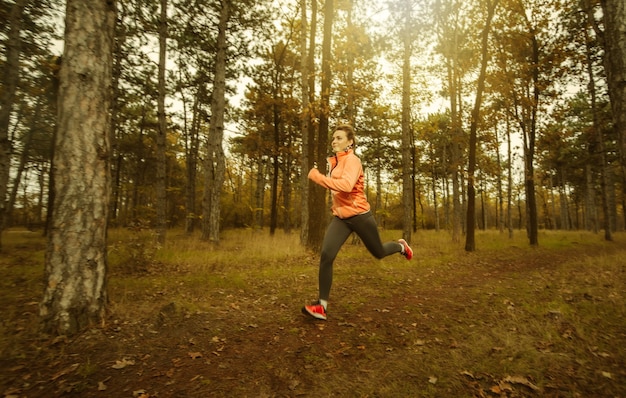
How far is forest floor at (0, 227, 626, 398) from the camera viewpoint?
2502mm

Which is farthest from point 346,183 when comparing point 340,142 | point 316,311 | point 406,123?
point 406,123

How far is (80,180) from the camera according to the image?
10.5 ft

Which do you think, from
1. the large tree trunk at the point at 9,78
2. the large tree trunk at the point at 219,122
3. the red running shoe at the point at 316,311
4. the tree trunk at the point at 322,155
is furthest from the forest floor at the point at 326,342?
the large tree trunk at the point at 219,122

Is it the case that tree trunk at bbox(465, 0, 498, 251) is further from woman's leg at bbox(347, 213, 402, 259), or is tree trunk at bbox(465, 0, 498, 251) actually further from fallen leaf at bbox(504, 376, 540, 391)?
fallen leaf at bbox(504, 376, 540, 391)

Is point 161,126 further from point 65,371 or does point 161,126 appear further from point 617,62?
point 617,62

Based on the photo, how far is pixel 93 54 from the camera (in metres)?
3.36

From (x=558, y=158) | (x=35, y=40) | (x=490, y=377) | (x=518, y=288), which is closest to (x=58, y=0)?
(x=35, y=40)

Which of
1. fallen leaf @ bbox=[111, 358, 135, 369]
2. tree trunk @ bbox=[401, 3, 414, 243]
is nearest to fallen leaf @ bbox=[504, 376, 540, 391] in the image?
fallen leaf @ bbox=[111, 358, 135, 369]

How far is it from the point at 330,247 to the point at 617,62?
4482 millimetres

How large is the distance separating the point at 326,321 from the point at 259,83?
1745 centimetres

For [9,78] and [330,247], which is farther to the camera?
[9,78]

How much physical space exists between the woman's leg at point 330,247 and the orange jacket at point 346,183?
16cm

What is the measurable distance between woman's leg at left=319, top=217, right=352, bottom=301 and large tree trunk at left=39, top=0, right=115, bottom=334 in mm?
2566

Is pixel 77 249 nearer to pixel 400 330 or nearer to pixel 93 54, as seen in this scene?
pixel 93 54
